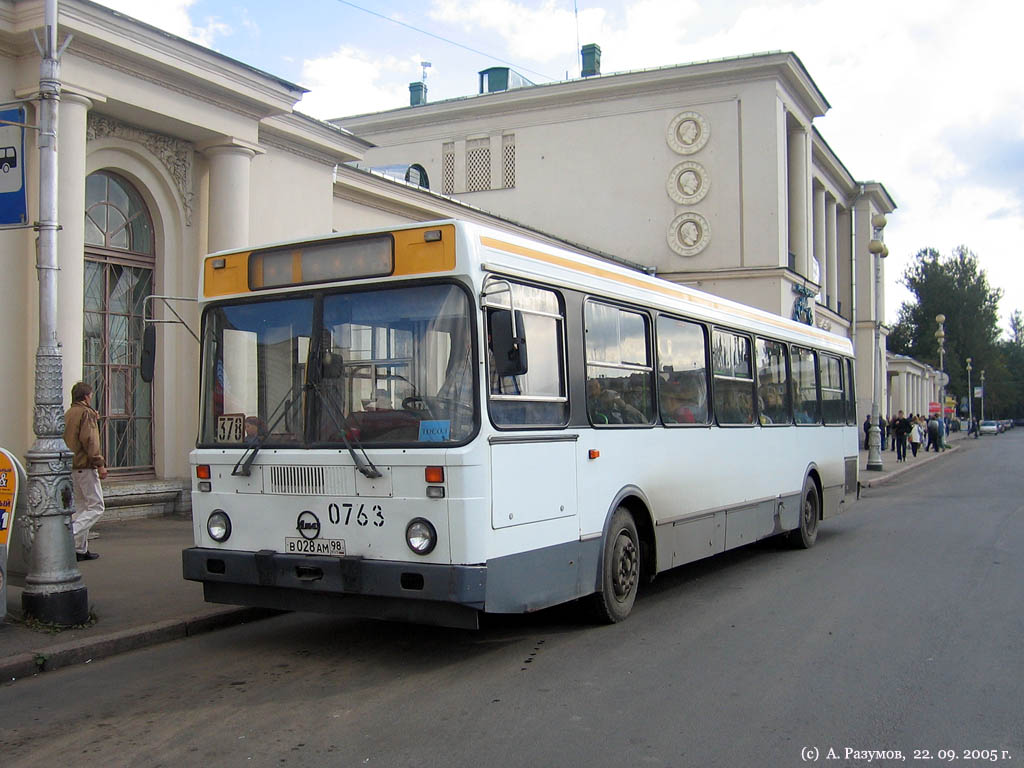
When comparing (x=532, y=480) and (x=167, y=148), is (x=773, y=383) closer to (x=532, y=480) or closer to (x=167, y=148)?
(x=532, y=480)

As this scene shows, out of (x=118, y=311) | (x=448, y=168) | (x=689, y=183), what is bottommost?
(x=118, y=311)

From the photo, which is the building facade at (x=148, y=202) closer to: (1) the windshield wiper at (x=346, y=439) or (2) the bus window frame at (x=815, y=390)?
(1) the windshield wiper at (x=346, y=439)

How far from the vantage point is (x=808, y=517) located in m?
12.8

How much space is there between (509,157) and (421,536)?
33430 mm

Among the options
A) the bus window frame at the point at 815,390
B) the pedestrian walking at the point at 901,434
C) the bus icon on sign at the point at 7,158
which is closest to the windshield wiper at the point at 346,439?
the bus icon on sign at the point at 7,158

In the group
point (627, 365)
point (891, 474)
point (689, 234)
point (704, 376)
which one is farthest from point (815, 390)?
point (689, 234)

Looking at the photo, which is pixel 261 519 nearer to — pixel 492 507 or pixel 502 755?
pixel 492 507

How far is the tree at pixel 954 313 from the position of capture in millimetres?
94000

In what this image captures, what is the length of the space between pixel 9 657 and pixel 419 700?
2.98 m

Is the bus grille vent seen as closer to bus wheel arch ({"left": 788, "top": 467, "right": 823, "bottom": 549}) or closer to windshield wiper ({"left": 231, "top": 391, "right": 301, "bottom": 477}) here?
windshield wiper ({"left": 231, "top": 391, "right": 301, "bottom": 477})

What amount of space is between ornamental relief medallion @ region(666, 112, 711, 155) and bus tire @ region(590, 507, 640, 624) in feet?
93.5

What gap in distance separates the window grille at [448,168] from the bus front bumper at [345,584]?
33.0 m

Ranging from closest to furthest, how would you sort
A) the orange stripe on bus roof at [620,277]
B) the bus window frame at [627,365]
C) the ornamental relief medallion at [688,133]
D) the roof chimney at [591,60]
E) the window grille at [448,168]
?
the orange stripe on bus roof at [620,277] < the bus window frame at [627,365] < the ornamental relief medallion at [688,133] < the window grille at [448,168] < the roof chimney at [591,60]

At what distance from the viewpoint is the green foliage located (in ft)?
308
